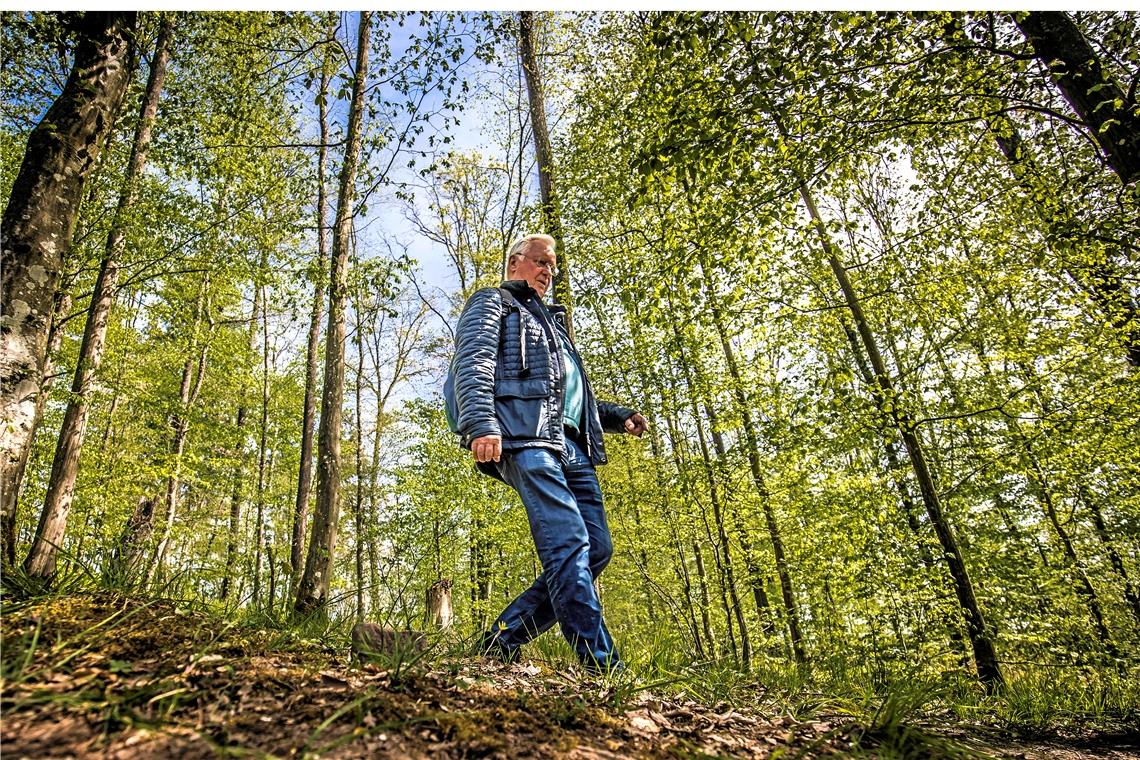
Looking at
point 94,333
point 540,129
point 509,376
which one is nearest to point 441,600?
point 509,376

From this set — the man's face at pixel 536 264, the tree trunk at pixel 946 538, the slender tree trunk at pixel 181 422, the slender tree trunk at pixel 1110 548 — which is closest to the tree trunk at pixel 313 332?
the slender tree trunk at pixel 181 422

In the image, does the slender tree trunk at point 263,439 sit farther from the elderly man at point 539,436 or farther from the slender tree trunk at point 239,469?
the elderly man at point 539,436

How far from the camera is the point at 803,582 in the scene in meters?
9.51

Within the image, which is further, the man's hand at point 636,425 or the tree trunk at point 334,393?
the tree trunk at point 334,393

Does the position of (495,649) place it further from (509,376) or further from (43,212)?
(43,212)

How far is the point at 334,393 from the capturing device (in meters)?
8.76

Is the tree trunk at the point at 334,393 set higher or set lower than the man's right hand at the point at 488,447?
higher

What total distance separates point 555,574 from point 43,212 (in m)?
3.09

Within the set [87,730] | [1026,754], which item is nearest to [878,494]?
[1026,754]

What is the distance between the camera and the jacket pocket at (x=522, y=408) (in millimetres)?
2893

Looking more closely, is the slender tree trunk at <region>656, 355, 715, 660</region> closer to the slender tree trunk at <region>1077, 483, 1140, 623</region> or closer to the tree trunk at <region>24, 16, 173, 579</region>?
the slender tree trunk at <region>1077, 483, 1140, 623</region>

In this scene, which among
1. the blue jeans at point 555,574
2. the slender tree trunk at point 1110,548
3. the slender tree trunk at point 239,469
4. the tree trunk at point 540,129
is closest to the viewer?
the blue jeans at point 555,574

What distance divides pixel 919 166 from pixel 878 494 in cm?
427

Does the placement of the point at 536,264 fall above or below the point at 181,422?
below
